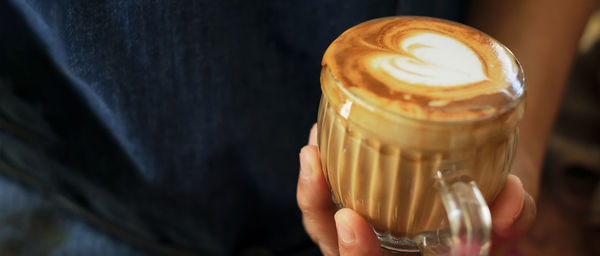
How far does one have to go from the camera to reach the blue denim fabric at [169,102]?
0.65 metres

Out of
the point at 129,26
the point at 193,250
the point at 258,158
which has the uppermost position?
the point at 129,26

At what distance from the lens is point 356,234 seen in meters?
0.51

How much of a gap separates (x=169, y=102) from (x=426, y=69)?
0.41 m

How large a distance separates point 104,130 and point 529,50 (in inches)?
30.4

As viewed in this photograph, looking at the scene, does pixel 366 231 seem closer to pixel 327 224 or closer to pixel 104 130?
pixel 327 224

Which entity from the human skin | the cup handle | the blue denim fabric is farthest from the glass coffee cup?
the human skin

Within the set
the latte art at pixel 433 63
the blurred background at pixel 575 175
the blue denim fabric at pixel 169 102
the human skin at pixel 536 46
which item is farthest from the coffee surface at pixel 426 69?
the blurred background at pixel 575 175

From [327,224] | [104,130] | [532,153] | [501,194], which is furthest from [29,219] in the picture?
[532,153]

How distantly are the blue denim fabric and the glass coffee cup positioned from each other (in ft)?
0.82

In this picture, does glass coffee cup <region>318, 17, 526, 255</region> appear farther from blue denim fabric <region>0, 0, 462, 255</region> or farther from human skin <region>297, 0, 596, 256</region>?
human skin <region>297, 0, 596, 256</region>

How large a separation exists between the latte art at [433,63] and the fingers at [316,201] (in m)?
0.15

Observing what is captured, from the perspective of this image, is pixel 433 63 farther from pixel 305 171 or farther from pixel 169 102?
pixel 169 102

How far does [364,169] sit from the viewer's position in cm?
48

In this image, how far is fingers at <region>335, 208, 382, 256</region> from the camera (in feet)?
1.67
